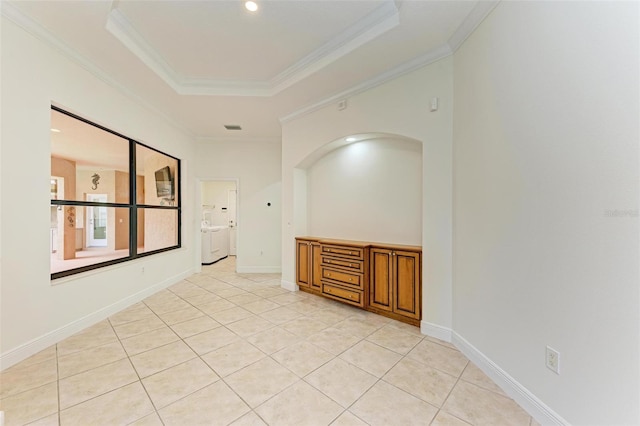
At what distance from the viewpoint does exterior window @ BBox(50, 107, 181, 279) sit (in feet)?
9.19

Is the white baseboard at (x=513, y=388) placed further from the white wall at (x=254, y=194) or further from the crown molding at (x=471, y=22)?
the white wall at (x=254, y=194)

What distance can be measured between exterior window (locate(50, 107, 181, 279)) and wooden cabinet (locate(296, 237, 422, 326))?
2.70 meters

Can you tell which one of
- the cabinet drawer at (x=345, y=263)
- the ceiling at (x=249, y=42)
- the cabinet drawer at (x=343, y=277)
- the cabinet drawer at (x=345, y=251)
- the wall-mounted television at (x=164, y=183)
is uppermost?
the ceiling at (x=249, y=42)

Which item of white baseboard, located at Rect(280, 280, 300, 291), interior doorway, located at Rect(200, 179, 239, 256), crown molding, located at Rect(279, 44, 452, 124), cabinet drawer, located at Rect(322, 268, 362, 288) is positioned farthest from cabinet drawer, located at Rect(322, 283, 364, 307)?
interior doorway, located at Rect(200, 179, 239, 256)

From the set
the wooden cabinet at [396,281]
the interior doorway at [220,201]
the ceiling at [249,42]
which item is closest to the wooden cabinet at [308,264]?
the wooden cabinet at [396,281]

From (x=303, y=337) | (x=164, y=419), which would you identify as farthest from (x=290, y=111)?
(x=164, y=419)

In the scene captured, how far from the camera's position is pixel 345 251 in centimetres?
349

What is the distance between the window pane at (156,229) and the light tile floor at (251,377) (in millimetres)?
1349

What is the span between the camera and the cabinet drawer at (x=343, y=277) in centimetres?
335

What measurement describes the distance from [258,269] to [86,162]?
11.5 feet

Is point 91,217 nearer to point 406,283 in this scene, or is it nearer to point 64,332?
point 64,332

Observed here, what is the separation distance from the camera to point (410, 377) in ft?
6.47

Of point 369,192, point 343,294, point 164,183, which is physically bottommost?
point 343,294

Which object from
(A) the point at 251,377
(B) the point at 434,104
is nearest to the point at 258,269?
(A) the point at 251,377
